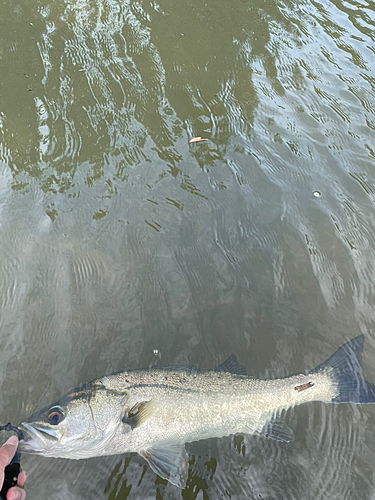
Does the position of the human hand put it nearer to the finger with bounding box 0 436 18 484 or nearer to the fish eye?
the finger with bounding box 0 436 18 484

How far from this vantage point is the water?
3.49m

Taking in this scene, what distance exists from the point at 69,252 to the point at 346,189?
3926 mm

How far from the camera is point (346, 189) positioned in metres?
5.38

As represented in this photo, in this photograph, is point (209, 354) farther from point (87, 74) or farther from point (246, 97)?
point (87, 74)

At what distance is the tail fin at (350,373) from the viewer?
358 cm

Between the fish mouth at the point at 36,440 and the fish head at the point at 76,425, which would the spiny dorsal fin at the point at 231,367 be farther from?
the fish mouth at the point at 36,440

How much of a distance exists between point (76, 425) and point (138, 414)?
516mm

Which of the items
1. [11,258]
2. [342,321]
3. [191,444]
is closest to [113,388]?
[191,444]

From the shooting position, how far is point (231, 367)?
3.65 metres

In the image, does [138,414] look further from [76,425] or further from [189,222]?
[189,222]

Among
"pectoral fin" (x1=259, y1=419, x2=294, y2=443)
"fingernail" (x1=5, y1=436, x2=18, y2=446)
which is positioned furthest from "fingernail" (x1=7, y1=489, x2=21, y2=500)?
"pectoral fin" (x1=259, y1=419, x2=294, y2=443)

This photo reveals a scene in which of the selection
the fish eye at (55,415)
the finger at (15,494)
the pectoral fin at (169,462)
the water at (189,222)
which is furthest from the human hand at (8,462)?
the pectoral fin at (169,462)

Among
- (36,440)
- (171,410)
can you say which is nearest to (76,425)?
(36,440)

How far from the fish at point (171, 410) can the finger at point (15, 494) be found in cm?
34
